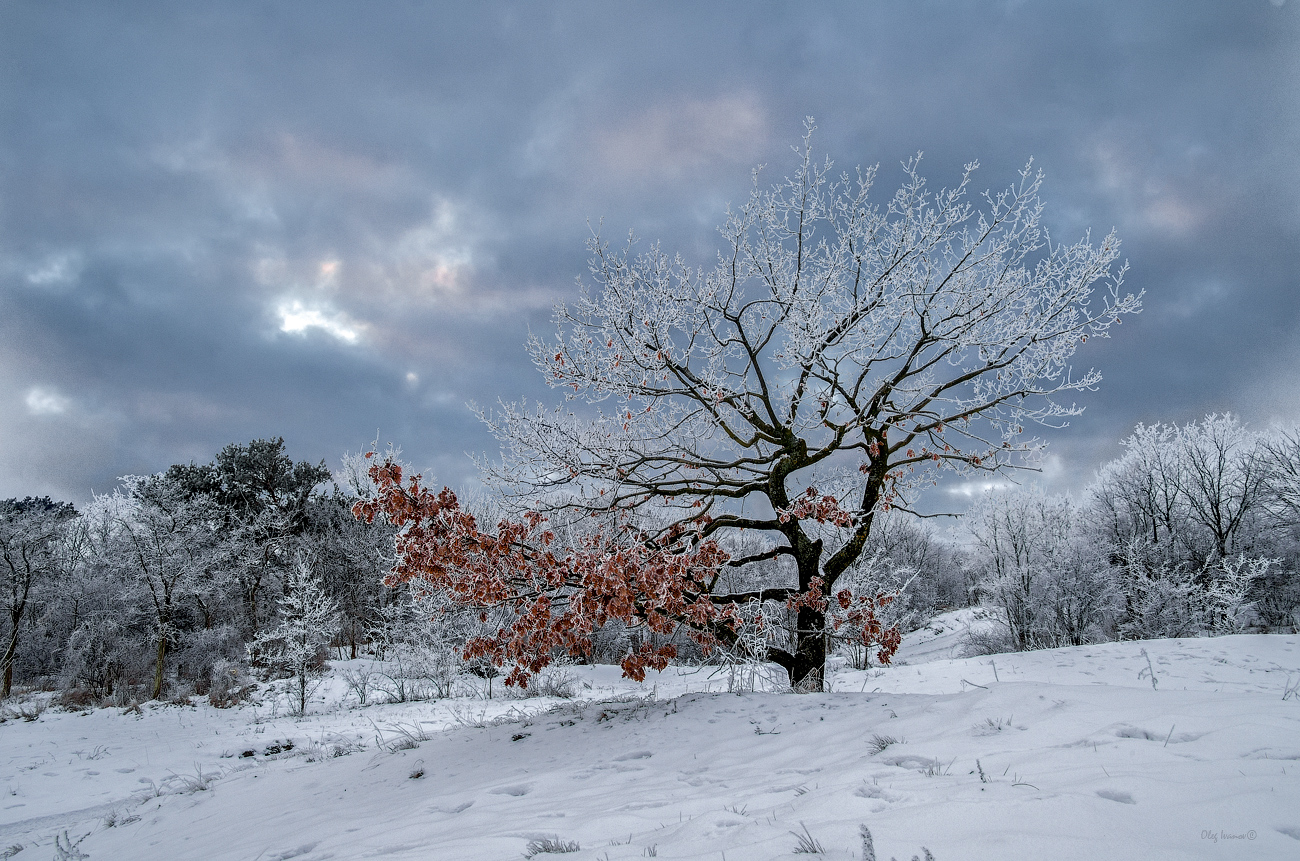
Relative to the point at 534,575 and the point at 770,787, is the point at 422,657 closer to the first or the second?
the point at 534,575

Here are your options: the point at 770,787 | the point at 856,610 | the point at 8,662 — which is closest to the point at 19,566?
the point at 8,662

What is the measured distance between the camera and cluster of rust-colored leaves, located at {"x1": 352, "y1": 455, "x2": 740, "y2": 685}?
5.68 m

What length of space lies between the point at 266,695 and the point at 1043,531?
102 ft

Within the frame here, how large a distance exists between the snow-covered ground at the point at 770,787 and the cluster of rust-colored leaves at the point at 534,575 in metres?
0.93

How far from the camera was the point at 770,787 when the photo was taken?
3.57 metres

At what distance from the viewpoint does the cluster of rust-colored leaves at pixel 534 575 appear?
568cm

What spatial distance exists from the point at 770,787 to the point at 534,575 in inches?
137

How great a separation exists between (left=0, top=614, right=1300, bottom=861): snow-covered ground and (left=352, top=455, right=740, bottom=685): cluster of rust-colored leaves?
36.7 inches

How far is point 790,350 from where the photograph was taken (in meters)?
7.43

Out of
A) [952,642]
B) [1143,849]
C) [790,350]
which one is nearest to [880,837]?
[1143,849]
